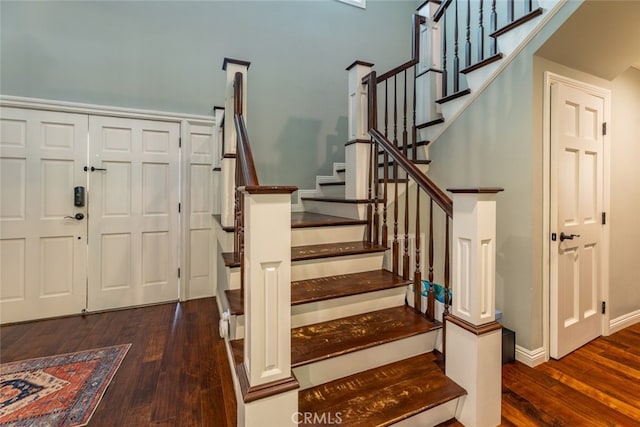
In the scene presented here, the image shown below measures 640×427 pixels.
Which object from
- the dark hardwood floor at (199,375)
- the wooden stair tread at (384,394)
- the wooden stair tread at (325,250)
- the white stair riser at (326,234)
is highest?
the white stair riser at (326,234)

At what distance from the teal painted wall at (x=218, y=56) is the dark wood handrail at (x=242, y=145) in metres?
1.46

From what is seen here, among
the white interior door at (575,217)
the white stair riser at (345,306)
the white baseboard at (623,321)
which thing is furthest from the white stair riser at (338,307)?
the white baseboard at (623,321)

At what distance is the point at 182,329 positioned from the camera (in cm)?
258

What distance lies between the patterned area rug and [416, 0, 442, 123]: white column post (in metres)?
3.22

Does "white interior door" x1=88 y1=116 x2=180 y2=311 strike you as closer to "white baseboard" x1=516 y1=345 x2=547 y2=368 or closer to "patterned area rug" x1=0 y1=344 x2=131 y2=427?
"patterned area rug" x1=0 y1=344 x2=131 y2=427

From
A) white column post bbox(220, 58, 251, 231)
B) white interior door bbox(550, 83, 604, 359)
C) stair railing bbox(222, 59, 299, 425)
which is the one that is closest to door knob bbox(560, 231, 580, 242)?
white interior door bbox(550, 83, 604, 359)

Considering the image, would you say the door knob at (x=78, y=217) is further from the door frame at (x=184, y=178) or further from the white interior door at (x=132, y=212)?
the door frame at (x=184, y=178)

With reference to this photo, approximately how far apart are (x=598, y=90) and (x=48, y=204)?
489 centimetres

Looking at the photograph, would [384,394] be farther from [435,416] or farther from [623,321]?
[623,321]

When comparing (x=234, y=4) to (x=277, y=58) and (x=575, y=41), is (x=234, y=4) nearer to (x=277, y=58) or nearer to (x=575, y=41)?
(x=277, y=58)

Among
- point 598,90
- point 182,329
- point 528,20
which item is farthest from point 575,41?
point 182,329

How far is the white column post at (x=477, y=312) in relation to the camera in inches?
57.5

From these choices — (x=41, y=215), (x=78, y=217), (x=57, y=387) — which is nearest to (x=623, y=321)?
(x=57, y=387)

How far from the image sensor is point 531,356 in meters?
2.06
